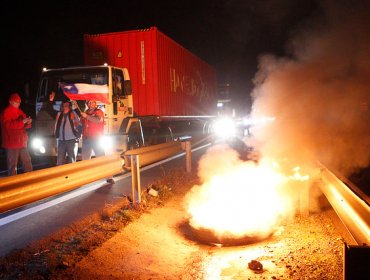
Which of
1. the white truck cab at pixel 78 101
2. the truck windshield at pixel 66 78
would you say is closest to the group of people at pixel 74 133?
the white truck cab at pixel 78 101

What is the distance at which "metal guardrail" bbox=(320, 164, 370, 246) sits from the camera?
3143mm

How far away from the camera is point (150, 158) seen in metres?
7.61

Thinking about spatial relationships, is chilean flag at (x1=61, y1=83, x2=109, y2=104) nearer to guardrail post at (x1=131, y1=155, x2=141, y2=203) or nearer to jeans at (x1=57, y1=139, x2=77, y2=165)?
jeans at (x1=57, y1=139, x2=77, y2=165)

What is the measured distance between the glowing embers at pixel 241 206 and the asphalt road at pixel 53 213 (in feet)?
5.34

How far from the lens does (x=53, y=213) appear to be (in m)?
6.44

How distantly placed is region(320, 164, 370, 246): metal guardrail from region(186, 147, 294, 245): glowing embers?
3.46 ft

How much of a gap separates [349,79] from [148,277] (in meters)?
6.29

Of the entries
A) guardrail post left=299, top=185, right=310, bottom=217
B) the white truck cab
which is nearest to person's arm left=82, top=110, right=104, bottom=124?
the white truck cab

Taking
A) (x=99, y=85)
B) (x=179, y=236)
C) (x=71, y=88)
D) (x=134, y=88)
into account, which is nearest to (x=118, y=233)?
(x=179, y=236)

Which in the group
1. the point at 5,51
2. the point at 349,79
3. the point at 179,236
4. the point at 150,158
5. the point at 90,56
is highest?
the point at 5,51

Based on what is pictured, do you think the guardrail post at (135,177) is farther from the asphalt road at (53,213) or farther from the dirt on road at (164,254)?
the dirt on road at (164,254)

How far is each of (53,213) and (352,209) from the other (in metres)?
4.69

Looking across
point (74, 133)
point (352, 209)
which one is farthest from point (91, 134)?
point (352, 209)

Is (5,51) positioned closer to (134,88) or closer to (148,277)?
(134,88)
